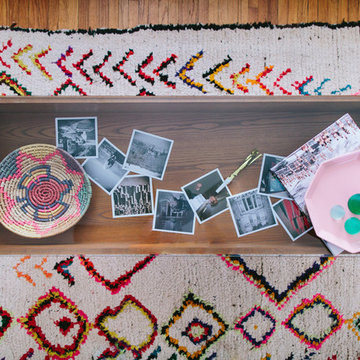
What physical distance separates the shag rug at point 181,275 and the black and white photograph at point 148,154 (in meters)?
0.39

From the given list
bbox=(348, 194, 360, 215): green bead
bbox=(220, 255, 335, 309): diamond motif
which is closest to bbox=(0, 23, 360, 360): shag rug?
bbox=(220, 255, 335, 309): diamond motif

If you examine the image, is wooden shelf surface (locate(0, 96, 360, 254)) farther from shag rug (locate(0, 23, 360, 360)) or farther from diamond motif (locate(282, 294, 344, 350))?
diamond motif (locate(282, 294, 344, 350))

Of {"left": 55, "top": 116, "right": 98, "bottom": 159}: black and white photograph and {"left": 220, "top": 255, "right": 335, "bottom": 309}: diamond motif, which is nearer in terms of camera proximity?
{"left": 55, "top": 116, "right": 98, "bottom": 159}: black and white photograph

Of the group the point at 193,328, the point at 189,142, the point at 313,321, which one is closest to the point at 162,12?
the point at 189,142

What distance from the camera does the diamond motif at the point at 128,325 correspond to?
4.50ft

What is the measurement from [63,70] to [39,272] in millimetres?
872

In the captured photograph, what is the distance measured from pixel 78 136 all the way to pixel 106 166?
14cm

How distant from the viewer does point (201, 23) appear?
55.7 inches

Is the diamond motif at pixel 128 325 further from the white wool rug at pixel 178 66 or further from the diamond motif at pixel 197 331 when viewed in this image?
the white wool rug at pixel 178 66

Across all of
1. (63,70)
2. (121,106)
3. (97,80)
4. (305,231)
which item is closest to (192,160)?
(121,106)

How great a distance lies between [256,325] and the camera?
1377 millimetres

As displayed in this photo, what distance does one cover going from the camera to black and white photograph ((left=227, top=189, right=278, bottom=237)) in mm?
1088

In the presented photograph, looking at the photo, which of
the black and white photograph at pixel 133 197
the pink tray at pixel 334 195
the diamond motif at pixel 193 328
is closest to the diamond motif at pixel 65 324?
the diamond motif at pixel 193 328

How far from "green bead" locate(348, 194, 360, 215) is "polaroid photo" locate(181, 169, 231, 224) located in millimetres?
379
